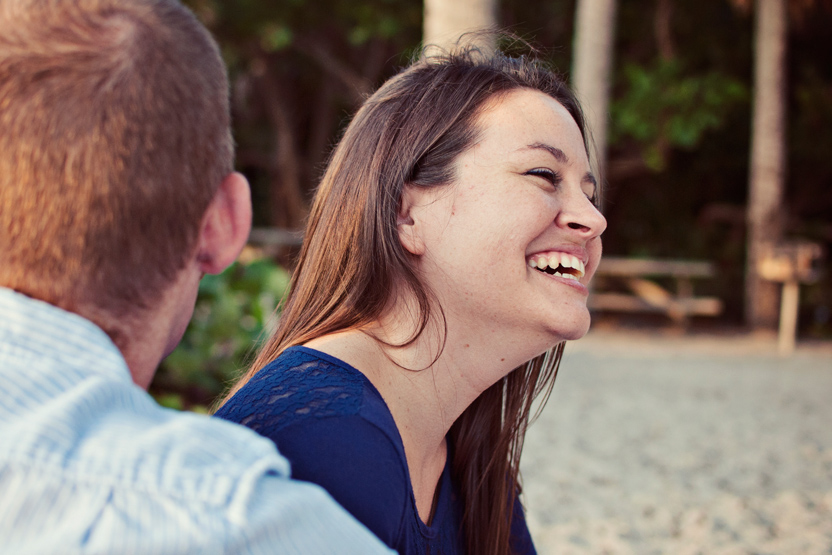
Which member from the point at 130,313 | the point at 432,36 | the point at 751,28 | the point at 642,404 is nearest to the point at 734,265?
the point at 751,28

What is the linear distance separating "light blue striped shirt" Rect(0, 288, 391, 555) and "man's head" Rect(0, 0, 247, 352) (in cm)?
6

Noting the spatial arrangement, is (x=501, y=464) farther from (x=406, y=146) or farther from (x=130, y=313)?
(x=130, y=313)

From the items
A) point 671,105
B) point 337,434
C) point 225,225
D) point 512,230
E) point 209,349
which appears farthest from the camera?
point 671,105

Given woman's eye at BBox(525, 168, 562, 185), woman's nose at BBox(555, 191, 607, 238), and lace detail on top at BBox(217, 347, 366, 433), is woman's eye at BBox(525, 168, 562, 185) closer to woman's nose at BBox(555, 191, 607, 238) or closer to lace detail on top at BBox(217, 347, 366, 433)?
woman's nose at BBox(555, 191, 607, 238)

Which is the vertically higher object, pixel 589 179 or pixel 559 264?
pixel 589 179

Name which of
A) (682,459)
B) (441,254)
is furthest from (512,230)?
(682,459)

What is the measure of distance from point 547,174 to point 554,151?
5 cm

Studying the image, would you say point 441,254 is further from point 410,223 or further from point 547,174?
point 547,174

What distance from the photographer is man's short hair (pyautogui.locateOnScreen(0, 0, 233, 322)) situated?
0.77 metres

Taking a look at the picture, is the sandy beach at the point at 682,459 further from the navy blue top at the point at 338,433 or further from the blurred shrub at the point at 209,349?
the navy blue top at the point at 338,433

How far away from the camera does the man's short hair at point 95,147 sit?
77 cm

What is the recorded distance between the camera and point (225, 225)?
0.96 metres

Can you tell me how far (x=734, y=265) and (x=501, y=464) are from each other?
47.4 ft

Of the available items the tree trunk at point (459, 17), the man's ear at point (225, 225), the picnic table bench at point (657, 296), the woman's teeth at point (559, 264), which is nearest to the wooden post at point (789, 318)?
the picnic table bench at point (657, 296)
